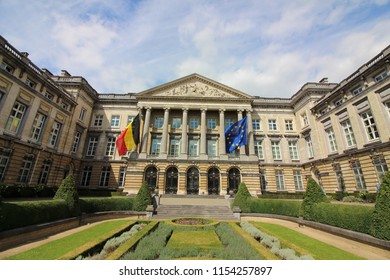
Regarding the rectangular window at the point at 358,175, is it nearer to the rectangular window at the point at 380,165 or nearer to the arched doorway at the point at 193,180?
the rectangular window at the point at 380,165

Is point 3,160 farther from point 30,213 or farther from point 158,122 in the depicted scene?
point 158,122

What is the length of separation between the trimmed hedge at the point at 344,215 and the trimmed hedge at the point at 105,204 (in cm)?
1595

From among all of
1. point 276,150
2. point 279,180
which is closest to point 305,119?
point 276,150

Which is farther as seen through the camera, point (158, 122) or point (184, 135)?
point (158, 122)

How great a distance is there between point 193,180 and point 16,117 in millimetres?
22544

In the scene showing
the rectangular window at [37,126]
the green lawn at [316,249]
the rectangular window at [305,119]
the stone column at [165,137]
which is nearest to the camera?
the green lawn at [316,249]

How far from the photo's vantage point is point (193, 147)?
3116cm

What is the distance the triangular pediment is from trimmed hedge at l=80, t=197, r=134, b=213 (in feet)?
62.0

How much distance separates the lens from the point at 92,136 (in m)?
32.1

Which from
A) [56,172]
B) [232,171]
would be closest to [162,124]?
[232,171]

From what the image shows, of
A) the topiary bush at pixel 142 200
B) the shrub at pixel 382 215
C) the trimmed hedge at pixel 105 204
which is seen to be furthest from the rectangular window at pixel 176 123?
the shrub at pixel 382 215

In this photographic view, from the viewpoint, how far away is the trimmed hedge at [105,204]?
1528 cm

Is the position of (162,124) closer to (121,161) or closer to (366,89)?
(121,161)

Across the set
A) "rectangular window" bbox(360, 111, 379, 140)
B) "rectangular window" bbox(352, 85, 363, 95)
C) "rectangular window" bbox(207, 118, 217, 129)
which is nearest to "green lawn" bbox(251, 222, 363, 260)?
"rectangular window" bbox(360, 111, 379, 140)
